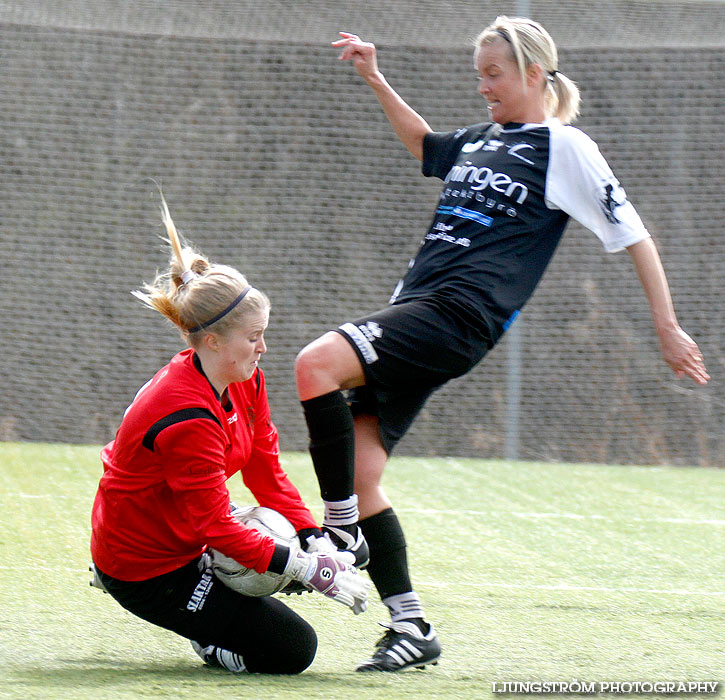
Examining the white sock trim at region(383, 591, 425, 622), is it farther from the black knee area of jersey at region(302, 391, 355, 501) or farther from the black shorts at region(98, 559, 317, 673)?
the black knee area of jersey at region(302, 391, 355, 501)

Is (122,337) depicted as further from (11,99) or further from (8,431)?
(11,99)

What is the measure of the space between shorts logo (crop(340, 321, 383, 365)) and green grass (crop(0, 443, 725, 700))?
72cm

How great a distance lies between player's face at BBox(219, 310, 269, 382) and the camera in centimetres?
228

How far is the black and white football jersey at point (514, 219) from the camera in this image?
2.46 meters

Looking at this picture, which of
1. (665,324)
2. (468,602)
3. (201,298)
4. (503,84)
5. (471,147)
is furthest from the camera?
(468,602)

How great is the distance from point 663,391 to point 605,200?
18.4 feet

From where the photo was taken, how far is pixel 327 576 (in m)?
2.22

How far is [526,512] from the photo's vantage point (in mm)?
4871

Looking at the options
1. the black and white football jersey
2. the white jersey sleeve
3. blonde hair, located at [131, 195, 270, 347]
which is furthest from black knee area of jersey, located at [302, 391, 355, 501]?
the white jersey sleeve

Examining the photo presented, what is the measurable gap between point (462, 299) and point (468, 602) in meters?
1.14

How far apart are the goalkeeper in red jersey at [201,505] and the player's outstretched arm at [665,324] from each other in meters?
0.88

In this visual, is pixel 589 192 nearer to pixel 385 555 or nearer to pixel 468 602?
pixel 385 555

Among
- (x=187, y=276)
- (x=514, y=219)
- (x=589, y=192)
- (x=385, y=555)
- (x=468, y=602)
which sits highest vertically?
(x=589, y=192)

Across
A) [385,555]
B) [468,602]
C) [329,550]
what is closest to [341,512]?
[329,550]
